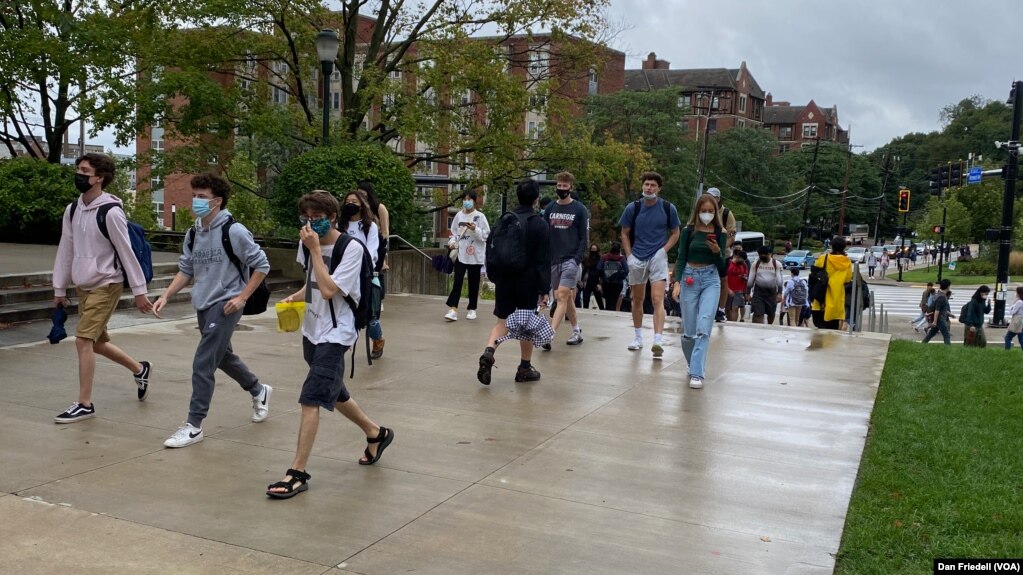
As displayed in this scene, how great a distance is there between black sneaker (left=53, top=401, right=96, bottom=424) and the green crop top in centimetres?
481

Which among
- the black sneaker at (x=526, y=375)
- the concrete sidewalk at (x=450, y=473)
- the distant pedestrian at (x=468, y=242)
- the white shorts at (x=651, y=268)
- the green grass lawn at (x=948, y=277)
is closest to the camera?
the concrete sidewalk at (x=450, y=473)

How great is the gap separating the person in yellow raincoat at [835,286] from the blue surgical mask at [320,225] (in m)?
8.65

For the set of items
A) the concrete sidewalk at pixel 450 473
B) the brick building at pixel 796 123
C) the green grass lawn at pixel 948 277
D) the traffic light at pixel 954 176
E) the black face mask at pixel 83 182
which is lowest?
the concrete sidewalk at pixel 450 473

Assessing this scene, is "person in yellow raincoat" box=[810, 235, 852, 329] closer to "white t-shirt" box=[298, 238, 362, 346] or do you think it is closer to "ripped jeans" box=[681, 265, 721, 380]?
"ripped jeans" box=[681, 265, 721, 380]

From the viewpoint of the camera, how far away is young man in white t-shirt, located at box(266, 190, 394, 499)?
16.3 feet

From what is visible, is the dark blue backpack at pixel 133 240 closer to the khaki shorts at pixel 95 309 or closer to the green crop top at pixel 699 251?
the khaki shorts at pixel 95 309

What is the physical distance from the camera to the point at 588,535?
4551mm

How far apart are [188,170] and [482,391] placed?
43.9 ft

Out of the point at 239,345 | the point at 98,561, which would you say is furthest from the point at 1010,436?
the point at 239,345

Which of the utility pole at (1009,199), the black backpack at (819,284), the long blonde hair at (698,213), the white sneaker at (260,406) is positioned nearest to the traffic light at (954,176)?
the utility pole at (1009,199)

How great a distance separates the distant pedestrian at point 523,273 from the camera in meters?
7.73

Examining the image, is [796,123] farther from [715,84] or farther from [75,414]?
[75,414]

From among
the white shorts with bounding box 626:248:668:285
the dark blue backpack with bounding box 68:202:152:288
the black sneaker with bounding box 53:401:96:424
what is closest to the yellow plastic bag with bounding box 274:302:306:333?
the dark blue backpack with bounding box 68:202:152:288

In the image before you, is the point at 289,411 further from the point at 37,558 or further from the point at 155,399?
the point at 37,558
